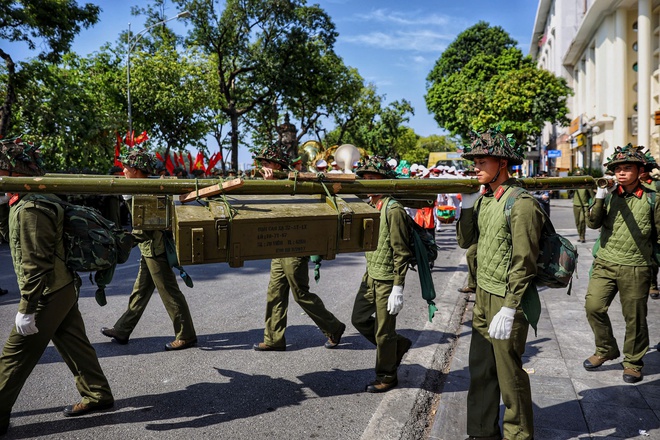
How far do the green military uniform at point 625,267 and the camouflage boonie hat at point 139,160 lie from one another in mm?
4286

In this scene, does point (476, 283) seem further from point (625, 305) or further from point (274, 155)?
point (274, 155)

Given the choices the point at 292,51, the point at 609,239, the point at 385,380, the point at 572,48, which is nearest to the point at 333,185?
the point at 385,380

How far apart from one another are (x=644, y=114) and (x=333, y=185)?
85.8 feet

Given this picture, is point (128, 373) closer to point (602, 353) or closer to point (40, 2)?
point (602, 353)

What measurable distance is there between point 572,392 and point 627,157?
7.05 feet

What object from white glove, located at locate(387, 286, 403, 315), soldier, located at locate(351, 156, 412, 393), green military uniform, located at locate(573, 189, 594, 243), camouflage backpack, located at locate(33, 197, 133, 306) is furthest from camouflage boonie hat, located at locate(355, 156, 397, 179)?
camouflage backpack, located at locate(33, 197, 133, 306)

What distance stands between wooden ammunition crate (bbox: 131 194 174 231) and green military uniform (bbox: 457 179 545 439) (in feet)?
7.19

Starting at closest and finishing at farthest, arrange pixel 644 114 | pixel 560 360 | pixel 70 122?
1. pixel 560 360
2. pixel 70 122
3. pixel 644 114

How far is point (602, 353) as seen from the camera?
498cm

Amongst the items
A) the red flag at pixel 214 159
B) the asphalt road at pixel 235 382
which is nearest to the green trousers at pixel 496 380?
the asphalt road at pixel 235 382

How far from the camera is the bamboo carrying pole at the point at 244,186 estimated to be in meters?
2.93

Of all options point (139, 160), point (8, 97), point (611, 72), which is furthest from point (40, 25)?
point (611, 72)

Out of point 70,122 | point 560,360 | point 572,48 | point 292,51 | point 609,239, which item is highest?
point 572,48

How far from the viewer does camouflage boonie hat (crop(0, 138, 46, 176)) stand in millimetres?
3654
